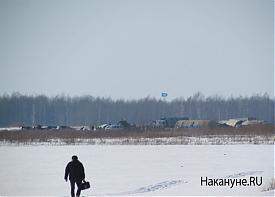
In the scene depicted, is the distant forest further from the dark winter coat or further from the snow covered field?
the dark winter coat

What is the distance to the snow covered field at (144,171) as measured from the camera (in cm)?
1705

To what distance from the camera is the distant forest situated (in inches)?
5005

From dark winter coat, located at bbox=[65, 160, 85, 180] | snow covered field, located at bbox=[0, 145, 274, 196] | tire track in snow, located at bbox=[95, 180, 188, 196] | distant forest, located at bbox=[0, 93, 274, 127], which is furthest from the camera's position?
distant forest, located at bbox=[0, 93, 274, 127]

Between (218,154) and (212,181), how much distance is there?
1118 centimetres

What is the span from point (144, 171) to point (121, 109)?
377 ft

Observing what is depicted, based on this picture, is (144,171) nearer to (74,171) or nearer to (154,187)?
(154,187)

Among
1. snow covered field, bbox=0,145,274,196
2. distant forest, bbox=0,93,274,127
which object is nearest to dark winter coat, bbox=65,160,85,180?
snow covered field, bbox=0,145,274,196

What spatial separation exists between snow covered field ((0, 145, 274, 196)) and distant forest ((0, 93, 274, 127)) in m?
92.5

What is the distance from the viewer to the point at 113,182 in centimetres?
1905

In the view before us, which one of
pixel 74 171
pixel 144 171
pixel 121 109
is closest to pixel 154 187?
pixel 74 171

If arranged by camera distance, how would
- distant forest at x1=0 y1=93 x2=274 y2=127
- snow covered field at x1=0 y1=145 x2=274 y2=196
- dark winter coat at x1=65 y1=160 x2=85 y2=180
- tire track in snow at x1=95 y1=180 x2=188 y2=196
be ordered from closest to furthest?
dark winter coat at x1=65 y1=160 x2=85 y2=180
tire track in snow at x1=95 y1=180 x2=188 y2=196
snow covered field at x1=0 y1=145 x2=274 y2=196
distant forest at x1=0 y1=93 x2=274 y2=127

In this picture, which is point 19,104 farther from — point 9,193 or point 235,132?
point 9,193

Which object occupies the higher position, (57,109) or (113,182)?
(57,109)

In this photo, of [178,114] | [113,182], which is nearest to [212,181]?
[113,182]
